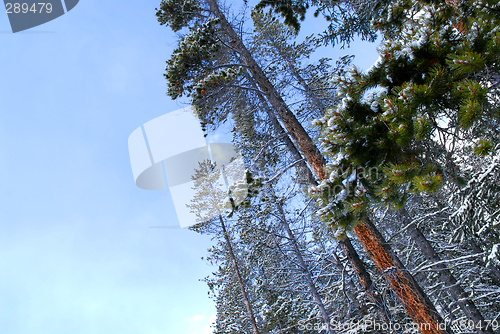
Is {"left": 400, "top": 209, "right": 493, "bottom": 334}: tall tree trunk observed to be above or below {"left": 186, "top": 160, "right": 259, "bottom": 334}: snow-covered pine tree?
below

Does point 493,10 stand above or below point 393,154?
above

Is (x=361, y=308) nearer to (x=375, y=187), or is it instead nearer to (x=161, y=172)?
(x=375, y=187)

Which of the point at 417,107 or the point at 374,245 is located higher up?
the point at 417,107

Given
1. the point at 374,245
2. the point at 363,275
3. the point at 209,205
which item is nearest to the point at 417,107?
the point at 374,245

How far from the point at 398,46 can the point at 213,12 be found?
6.13 metres

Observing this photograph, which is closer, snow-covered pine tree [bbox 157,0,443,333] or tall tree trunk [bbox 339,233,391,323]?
snow-covered pine tree [bbox 157,0,443,333]

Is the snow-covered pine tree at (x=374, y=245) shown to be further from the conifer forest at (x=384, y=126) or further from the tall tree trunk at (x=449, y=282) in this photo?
the tall tree trunk at (x=449, y=282)

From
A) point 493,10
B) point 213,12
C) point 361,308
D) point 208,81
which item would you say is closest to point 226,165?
point 208,81

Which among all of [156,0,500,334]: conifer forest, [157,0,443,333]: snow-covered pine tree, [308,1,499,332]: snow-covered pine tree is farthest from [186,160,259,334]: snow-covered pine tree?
[308,1,499,332]: snow-covered pine tree

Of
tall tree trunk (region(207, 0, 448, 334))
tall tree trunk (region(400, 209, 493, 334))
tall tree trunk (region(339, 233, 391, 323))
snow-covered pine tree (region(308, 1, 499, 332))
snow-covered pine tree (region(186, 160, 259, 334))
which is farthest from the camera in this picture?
snow-covered pine tree (region(186, 160, 259, 334))

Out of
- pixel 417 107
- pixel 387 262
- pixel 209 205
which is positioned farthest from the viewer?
pixel 209 205

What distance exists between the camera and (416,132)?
8.14 ft

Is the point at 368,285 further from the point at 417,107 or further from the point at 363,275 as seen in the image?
the point at 417,107

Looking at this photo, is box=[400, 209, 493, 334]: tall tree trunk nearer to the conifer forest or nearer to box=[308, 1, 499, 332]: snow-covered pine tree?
the conifer forest
